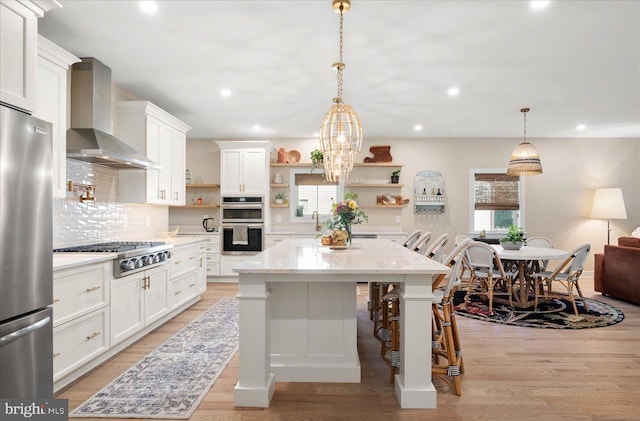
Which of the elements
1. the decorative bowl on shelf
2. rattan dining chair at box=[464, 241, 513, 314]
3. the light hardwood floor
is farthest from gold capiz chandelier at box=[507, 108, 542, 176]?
the decorative bowl on shelf

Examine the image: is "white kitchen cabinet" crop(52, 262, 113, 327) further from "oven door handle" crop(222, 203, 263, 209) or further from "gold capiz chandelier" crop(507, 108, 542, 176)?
"gold capiz chandelier" crop(507, 108, 542, 176)

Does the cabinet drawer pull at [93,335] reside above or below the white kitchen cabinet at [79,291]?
below

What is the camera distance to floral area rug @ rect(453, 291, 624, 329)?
12.8 feet

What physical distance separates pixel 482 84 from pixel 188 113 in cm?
395

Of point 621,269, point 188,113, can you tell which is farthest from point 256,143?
point 621,269

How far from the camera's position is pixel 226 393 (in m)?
2.36

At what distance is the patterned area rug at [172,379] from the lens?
2.16 meters

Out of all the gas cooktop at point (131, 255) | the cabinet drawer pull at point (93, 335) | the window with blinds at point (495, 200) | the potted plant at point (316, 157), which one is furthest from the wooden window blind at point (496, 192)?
the cabinet drawer pull at point (93, 335)

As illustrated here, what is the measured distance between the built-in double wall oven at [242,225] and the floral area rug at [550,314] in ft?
10.8

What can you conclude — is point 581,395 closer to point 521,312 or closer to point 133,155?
point 521,312

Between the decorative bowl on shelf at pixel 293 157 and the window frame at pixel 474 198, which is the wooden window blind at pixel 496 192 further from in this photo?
the decorative bowl on shelf at pixel 293 157

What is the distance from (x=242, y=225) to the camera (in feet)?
19.9

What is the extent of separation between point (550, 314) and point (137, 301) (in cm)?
451

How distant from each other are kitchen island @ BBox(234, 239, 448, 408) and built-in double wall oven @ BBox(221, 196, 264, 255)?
3.62 metres
